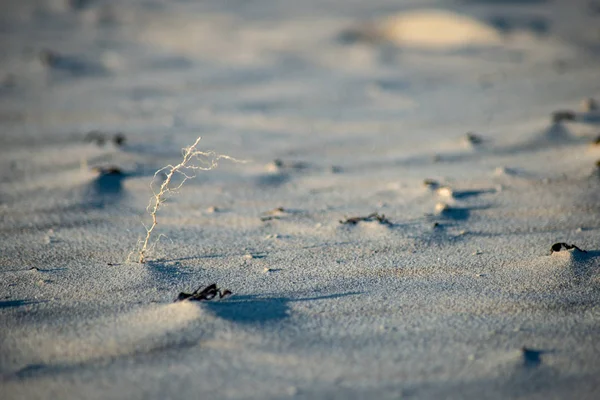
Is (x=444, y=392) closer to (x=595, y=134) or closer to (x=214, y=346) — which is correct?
(x=214, y=346)

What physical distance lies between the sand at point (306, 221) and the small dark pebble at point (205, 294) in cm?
5

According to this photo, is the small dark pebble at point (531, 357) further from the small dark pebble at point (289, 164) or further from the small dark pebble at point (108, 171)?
the small dark pebble at point (108, 171)

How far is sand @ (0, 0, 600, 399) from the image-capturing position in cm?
164

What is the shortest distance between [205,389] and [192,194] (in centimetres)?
150

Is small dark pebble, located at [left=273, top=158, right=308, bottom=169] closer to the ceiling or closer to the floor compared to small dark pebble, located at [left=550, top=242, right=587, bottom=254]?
closer to the ceiling

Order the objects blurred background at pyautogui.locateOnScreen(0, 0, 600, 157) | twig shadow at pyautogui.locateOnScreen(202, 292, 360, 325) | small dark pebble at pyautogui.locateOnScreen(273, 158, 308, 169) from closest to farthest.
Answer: twig shadow at pyautogui.locateOnScreen(202, 292, 360, 325) → small dark pebble at pyautogui.locateOnScreen(273, 158, 308, 169) → blurred background at pyautogui.locateOnScreen(0, 0, 600, 157)

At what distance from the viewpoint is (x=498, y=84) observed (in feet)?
15.6

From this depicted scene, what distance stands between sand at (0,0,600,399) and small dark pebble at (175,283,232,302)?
5cm

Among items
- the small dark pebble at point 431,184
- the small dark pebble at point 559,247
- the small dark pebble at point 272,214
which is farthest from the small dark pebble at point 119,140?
the small dark pebble at point 559,247

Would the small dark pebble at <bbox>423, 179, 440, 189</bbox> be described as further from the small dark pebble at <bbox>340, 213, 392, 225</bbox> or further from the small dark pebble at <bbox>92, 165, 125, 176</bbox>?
the small dark pebble at <bbox>92, 165, 125, 176</bbox>

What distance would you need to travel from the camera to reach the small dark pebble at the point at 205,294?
1.90m

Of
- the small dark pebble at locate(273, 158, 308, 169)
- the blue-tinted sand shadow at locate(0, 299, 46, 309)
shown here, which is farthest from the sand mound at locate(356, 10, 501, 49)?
the blue-tinted sand shadow at locate(0, 299, 46, 309)

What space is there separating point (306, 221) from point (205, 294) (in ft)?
2.60

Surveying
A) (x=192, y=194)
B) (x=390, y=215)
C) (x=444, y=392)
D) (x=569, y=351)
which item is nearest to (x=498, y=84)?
(x=390, y=215)
